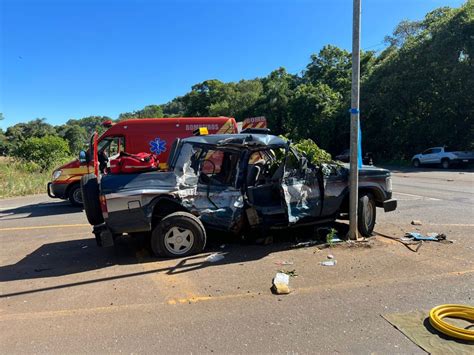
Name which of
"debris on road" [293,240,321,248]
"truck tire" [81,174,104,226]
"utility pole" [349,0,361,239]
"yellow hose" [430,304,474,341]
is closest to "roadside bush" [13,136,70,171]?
"truck tire" [81,174,104,226]

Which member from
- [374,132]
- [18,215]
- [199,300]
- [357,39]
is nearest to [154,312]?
[199,300]

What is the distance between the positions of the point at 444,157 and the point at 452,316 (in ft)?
88.0

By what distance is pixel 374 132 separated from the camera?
37062mm

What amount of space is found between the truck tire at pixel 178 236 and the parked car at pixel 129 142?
6.07 metres

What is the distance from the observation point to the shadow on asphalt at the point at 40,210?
1115 cm

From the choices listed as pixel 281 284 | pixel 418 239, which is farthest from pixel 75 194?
pixel 418 239

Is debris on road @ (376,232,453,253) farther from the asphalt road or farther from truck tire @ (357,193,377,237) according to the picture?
truck tire @ (357,193,377,237)

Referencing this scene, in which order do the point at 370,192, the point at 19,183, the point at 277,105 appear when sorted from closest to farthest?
the point at 370,192, the point at 19,183, the point at 277,105

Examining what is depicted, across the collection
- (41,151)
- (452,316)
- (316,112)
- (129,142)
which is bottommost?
(452,316)

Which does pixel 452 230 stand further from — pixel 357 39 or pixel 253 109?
pixel 253 109

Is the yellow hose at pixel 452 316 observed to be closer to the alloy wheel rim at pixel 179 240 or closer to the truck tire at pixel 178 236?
the truck tire at pixel 178 236

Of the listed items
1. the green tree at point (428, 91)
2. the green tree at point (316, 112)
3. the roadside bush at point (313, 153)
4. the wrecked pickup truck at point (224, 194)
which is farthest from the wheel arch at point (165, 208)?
the green tree at point (316, 112)

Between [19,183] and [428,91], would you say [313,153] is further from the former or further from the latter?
[428,91]

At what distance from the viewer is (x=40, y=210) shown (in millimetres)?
11977
